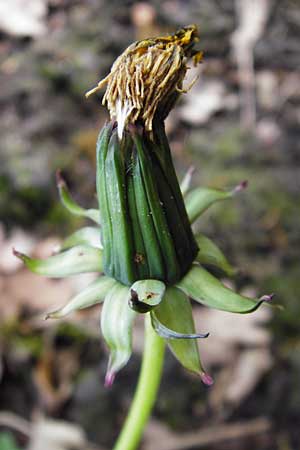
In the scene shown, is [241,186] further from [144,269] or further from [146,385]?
[146,385]

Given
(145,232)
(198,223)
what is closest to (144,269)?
(145,232)

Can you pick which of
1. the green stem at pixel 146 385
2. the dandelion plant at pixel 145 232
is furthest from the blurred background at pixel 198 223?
the dandelion plant at pixel 145 232

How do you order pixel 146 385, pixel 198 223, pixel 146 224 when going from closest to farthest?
pixel 146 224
pixel 146 385
pixel 198 223

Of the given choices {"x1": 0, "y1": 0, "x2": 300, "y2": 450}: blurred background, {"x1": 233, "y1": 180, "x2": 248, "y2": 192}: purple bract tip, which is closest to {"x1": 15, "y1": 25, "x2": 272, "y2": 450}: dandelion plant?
{"x1": 233, "y1": 180, "x2": 248, "y2": 192}: purple bract tip

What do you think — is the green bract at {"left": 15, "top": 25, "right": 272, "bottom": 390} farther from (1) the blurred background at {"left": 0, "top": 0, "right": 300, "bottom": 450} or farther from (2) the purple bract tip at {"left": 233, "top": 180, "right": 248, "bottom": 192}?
(1) the blurred background at {"left": 0, "top": 0, "right": 300, "bottom": 450}

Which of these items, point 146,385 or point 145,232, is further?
point 146,385

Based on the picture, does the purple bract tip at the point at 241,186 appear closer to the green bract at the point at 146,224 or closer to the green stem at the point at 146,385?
the green bract at the point at 146,224
